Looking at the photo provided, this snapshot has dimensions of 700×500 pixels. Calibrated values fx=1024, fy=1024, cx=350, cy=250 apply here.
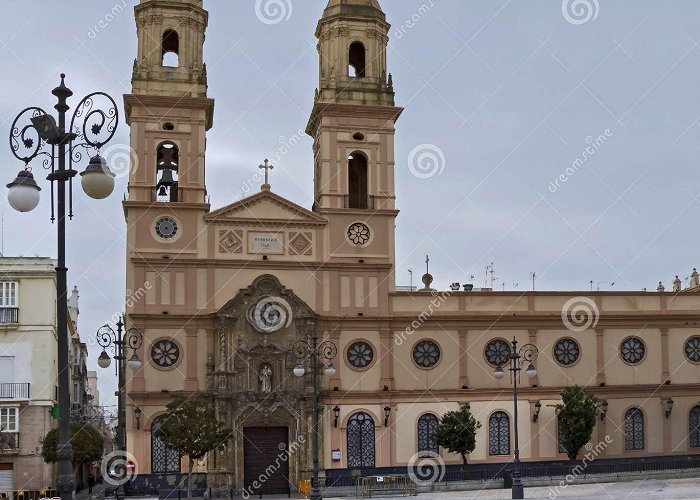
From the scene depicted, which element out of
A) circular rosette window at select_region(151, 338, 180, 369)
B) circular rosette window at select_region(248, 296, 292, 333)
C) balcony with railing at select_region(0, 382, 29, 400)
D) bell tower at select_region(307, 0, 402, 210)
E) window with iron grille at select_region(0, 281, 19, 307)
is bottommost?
balcony with railing at select_region(0, 382, 29, 400)

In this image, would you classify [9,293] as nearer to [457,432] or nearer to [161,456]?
[161,456]

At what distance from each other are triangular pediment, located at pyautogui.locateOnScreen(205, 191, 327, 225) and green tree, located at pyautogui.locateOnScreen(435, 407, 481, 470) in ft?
37.8

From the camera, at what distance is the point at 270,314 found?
4944cm

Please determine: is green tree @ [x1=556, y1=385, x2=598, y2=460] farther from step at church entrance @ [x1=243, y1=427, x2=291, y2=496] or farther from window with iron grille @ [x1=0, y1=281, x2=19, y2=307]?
window with iron grille @ [x1=0, y1=281, x2=19, y2=307]

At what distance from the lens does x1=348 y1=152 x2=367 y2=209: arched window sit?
53719 mm

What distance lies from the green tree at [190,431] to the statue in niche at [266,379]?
445 cm

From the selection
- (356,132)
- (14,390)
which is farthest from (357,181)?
(14,390)

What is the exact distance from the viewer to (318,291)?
50.5 m

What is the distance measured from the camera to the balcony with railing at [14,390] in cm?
5009

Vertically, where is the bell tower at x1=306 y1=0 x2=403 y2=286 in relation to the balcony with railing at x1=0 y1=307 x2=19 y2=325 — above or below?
above

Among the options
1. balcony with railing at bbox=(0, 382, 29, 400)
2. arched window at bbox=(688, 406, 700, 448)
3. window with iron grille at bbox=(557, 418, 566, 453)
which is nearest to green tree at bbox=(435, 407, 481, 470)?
window with iron grille at bbox=(557, 418, 566, 453)

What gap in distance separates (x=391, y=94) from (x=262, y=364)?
15495 millimetres

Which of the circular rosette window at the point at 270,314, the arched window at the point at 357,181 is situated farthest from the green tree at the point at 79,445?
the arched window at the point at 357,181

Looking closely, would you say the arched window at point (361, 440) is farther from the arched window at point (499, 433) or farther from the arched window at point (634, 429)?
the arched window at point (634, 429)
